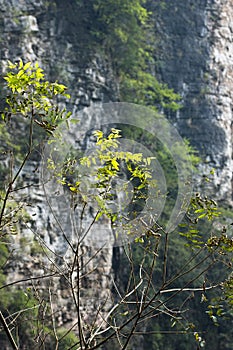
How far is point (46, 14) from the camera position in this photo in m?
7.34

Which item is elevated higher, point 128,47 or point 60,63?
point 128,47

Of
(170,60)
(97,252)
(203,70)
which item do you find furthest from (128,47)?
(97,252)

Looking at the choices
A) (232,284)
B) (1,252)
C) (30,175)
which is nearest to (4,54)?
(30,175)

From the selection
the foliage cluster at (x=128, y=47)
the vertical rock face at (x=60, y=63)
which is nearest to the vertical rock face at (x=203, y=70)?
the foliage cluster at (x=128, y=47)

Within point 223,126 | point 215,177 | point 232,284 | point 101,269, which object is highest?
point 223,126

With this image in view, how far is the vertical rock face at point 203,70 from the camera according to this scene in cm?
841

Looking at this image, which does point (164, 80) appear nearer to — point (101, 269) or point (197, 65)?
point (197, 65)

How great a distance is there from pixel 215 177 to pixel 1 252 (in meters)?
3.94

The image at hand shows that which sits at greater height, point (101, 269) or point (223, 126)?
point (223, 126)

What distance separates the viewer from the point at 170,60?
8883 mm

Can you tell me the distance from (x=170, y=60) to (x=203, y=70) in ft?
1.79

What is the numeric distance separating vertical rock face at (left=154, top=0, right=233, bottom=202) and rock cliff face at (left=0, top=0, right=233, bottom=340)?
15mm

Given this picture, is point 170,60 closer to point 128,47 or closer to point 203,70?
point 203,70

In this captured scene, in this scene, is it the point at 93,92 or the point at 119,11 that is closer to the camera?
the point at 93,92
